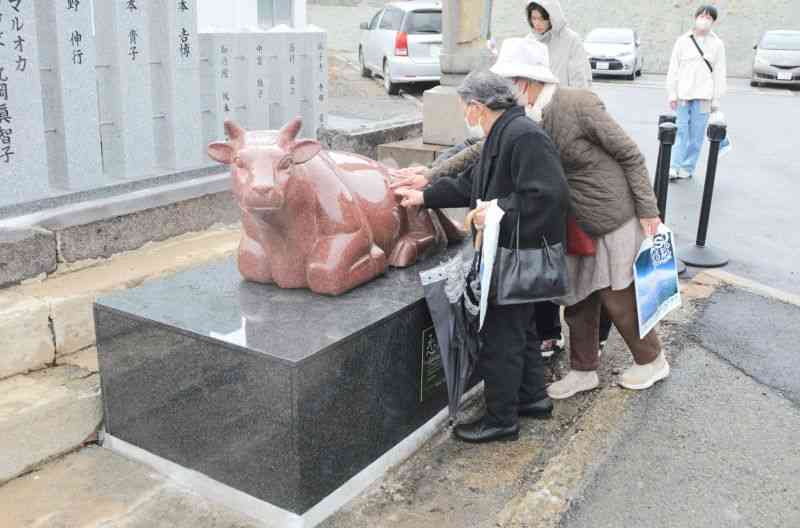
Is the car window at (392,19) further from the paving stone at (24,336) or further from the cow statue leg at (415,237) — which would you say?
the paving stone at (24,336)

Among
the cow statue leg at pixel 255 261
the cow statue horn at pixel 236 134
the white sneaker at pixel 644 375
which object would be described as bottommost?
the white sneaker at pixel 644 375

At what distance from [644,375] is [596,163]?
4.06ft

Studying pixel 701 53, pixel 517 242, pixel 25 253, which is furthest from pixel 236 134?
pixel 701 53

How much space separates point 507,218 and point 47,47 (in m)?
3.10

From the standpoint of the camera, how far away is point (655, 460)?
3541 mm

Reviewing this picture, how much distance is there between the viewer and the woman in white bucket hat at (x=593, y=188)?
3.57 m

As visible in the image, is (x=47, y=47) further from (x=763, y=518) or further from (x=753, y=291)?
(x=753, y=291)

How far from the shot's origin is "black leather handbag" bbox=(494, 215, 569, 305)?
3.40 meters

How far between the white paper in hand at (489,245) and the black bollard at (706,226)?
11.4ft

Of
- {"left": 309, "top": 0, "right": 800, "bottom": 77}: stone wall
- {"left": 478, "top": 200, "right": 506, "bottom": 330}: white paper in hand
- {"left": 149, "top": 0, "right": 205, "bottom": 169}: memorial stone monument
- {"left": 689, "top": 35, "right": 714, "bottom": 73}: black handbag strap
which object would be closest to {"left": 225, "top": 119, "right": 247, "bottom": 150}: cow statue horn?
{"left": 478, "top": 200, "right": 506, "bottom": 330}: white paper in hand

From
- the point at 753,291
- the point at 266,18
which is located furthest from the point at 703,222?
the point at 266,18

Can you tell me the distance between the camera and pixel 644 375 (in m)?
4.18

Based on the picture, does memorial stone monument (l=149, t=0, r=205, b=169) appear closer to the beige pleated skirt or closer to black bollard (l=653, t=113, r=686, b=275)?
the beige pleated skirt

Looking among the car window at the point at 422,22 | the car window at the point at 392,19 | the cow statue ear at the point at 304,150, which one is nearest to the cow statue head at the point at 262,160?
the cow statue ear at the point at 304,150
